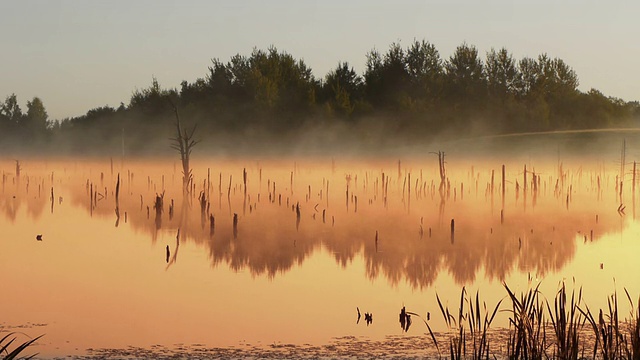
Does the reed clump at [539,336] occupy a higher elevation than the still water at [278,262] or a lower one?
higher

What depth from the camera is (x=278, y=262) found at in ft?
56.6

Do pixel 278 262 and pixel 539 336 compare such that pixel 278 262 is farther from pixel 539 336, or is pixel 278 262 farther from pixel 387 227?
pixel 539 336

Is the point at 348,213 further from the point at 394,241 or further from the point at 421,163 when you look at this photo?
the point at 421,163

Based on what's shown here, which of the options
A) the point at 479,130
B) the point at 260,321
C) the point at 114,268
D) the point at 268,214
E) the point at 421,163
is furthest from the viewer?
the point at 479,130

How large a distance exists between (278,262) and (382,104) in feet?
178

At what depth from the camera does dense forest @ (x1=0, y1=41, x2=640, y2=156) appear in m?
69.8

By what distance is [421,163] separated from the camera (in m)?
→ 61.6

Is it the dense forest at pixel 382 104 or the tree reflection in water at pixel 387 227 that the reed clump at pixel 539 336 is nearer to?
the tree reflection in water at pixel 387 227

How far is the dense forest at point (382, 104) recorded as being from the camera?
69812 millimetres

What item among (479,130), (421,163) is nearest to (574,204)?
(421,163)

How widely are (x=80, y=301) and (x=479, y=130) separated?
59647mm

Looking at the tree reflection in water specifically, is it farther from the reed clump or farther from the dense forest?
the dense forest

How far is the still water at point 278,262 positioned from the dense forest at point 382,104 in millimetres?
35840

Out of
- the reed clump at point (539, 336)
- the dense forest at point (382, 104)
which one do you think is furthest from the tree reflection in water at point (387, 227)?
the dense forest at point (382, 104)
